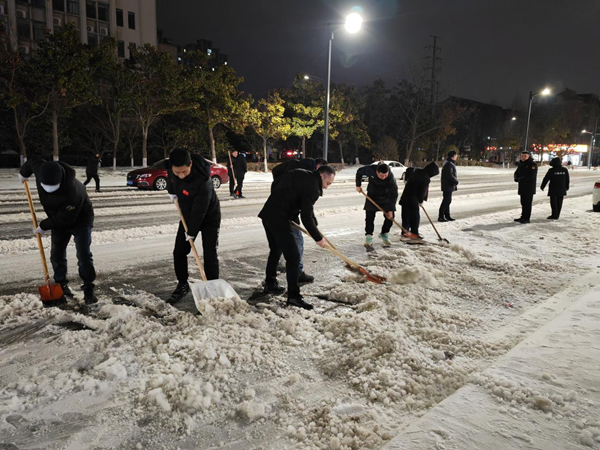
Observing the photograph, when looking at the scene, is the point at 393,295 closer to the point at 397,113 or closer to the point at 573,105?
the point at 397,113

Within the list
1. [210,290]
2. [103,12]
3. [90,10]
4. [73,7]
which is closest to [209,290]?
[210,290]

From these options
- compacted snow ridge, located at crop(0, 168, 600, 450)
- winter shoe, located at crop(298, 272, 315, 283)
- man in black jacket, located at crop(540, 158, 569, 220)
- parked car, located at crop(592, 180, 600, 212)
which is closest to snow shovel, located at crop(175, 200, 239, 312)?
compacted snow ridge, located at crop(0, 168, 600, 450)

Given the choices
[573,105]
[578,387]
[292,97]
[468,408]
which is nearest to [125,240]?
[468,408]

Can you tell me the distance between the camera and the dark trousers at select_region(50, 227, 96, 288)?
4.32 m

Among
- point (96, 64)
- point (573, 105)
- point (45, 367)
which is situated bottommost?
point (45, 367)

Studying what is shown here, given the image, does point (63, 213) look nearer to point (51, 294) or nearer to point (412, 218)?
point (51, 294)

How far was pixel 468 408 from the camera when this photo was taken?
2.57 metres

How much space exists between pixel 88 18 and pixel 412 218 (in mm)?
42153

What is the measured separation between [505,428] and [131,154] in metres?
30.3

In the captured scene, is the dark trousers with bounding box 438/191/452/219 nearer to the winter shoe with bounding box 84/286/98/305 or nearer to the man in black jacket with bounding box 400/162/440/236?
the man in black jacket with bounding box 400/162/440/236

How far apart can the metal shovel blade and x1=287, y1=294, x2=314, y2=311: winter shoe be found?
2.01 ft

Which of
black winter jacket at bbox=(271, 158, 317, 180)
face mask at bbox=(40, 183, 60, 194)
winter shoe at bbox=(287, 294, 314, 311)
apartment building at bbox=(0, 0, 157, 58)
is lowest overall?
winter shoe at bbox=(287, 294, 314, 311)

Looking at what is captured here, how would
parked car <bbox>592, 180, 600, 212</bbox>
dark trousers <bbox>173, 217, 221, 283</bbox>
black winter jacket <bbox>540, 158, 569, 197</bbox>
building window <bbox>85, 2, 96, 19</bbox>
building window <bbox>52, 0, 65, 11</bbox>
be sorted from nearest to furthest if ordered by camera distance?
dark trousers <bbox>173, 217, 221, 283</bbox>
black winter jacket <bbox>540, 158, 569, 197</bbox>
parked car <bbox>592, 180, 600, 212</bbox>
building window <bbox>52, 0, 65, 11</bbox>
building window <bbox>85, 2, 96, 19</bbox>

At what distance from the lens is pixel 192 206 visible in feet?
14.1
